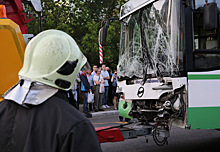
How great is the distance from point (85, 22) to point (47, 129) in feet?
83.7

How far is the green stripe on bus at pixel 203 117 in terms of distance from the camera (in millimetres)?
4836

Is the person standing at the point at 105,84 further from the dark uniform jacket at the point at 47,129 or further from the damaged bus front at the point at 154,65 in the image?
the dark uniform jacket at the point at 47,129

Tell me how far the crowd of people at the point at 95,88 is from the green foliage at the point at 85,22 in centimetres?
847

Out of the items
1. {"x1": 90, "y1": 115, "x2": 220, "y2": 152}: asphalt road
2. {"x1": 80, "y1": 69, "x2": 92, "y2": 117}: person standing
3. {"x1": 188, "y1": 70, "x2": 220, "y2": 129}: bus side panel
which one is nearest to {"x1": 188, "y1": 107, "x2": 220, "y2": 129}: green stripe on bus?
{"x1": 188, "y1": 70, "x2": 220, "y2": 129}: bus side panel

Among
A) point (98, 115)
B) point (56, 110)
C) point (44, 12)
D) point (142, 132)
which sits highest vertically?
point (44, 12)

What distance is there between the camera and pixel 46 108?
1373 millimetres

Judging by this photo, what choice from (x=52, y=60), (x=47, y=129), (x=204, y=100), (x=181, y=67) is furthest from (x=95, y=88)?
(x=47, y=129)

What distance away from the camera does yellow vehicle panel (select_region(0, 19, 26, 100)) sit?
2807 millimetres

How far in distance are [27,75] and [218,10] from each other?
178 inches

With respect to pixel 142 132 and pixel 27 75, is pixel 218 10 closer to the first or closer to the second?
pixel 142 132

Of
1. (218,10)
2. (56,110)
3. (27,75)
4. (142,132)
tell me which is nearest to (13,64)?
(27,75)

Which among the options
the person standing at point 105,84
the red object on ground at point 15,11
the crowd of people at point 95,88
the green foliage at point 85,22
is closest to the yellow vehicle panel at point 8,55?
the red object on ground at point 15,11

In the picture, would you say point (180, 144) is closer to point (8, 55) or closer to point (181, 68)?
point (181, 68)

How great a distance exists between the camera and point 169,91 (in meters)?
5.07
